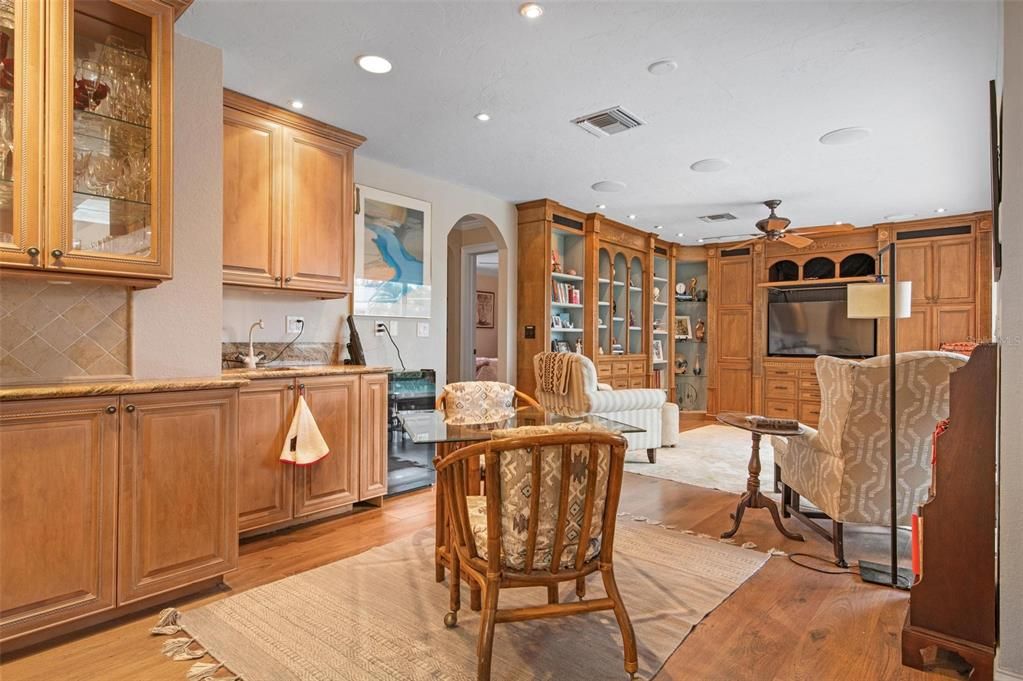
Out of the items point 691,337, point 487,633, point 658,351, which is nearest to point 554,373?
point 487,633

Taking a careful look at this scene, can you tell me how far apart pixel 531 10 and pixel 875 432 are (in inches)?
105

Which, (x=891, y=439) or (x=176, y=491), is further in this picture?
(x=891, y=439)

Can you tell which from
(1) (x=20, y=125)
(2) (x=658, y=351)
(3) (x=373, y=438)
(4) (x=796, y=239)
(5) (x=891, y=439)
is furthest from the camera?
(2) (x=658, y=351)

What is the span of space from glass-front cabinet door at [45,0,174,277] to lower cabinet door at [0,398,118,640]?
612mm

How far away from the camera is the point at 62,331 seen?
8.02 feet

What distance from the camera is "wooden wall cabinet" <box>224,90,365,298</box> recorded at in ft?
10.7

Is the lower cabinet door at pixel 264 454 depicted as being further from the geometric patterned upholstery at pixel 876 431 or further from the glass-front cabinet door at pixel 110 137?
the geometric patterned upholstery at pixel 876 431

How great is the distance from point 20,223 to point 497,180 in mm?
Answer: 3656

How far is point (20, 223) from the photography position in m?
2.04

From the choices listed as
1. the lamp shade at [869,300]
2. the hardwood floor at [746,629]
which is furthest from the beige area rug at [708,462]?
the lamp shade at [869,300]

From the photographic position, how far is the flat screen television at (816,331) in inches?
290

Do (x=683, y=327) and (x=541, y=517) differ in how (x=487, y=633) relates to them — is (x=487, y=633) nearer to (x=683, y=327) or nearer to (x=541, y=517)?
(x=541, y=517)

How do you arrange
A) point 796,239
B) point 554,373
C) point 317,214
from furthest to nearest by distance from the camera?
point 796,239 < point 554,373 < point 317,214

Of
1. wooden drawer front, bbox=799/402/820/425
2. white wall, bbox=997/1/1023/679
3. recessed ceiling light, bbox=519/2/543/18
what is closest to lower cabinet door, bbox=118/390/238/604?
recessed ceiling light, bbox=519/2/543/18
